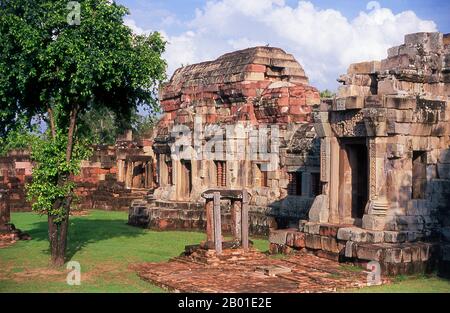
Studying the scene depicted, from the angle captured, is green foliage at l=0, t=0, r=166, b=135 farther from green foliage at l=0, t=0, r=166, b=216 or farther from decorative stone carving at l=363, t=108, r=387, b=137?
decorative stone carving at l=363, t=108, r=387, b=137

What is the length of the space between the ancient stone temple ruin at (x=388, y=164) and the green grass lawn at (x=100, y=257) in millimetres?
1166

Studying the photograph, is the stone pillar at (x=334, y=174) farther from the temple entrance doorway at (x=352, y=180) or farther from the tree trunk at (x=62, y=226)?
the tree trunk at (x=62, y=226)

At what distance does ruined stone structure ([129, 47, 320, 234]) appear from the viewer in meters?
19.5

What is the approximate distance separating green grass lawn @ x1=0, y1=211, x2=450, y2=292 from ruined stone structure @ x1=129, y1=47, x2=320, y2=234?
43.7 inches

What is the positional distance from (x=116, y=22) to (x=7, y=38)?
2.32 meters

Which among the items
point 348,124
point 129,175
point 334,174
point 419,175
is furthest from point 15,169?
point 419,175

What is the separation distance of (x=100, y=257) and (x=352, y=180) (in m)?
6.07

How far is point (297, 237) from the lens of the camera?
14.9m

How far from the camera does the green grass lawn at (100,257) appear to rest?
12.0 meters

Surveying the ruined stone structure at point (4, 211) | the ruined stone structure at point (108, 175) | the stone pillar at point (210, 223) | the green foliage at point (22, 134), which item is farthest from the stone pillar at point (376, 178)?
the ruined stone structure at point (108, 175)

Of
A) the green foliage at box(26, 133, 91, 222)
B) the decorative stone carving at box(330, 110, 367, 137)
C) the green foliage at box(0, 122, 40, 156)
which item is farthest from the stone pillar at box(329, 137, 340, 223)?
the green foliage at box(0, 122, 40, 156)

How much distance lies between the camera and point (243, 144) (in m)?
21.1

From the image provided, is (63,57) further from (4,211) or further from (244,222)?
(4,211)
